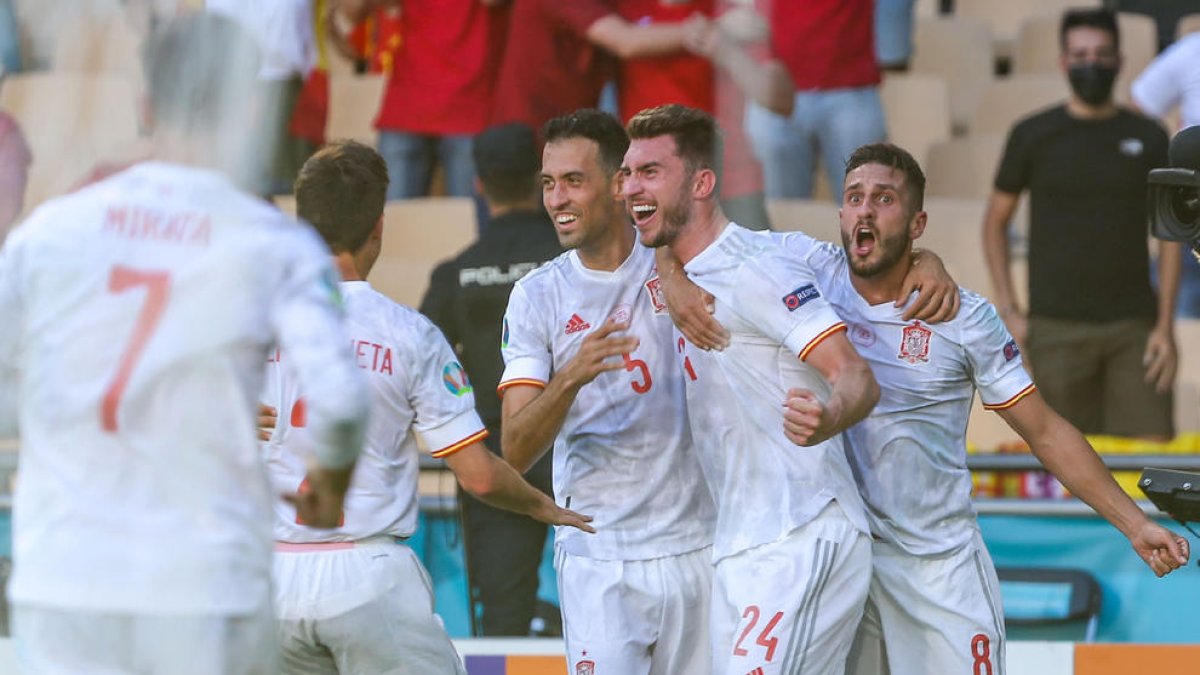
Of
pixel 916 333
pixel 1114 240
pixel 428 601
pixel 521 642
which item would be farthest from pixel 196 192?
pixel 1114 240

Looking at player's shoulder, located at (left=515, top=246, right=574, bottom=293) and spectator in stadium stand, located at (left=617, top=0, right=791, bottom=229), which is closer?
player's shoulder, located at (left=515, top=246, right=574, bottom=293)

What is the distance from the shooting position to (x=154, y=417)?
327 centimetres

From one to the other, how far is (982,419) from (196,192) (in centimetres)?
496

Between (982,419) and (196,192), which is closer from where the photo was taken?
(196,192)

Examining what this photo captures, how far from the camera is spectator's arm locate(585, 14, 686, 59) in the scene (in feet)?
23.8

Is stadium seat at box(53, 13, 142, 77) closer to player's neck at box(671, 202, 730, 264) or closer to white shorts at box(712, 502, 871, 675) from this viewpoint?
player's neck at box(671, 202, 730, 264)

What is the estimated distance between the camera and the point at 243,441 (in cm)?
332

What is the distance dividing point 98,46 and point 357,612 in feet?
17.2

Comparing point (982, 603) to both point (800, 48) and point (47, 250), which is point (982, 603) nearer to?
point (47, 250)

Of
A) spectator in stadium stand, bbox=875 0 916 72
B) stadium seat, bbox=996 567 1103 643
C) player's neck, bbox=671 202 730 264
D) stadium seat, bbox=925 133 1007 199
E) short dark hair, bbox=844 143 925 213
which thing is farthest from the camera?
stadium seat, bbox=925 133 1007 199

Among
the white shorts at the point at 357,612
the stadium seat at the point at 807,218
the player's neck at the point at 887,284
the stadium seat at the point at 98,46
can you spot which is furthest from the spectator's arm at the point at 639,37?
the white shorts at the point at 357,612

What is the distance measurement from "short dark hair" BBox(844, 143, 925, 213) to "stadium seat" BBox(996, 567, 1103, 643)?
203 cm

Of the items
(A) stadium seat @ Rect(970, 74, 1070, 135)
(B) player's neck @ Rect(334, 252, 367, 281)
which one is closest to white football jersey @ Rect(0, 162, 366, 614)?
(B) player's neck @ Rect(334, 252, 367, 281)

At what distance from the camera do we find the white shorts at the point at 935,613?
15.8ft
